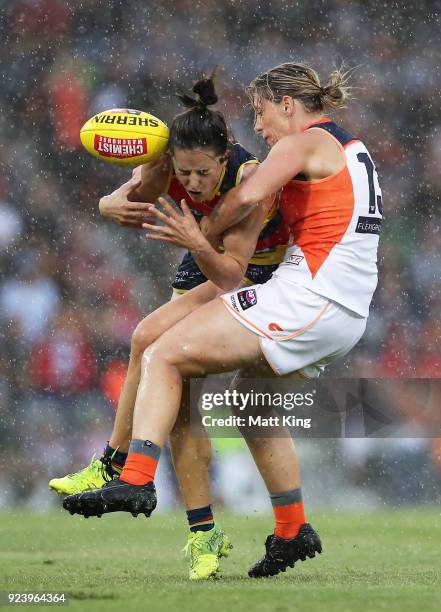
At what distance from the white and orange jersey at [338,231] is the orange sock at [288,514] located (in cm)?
93

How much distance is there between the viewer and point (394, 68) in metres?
9.60

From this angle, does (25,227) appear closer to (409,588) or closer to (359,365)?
(359,365)

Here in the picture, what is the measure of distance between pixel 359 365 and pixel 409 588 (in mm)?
4691

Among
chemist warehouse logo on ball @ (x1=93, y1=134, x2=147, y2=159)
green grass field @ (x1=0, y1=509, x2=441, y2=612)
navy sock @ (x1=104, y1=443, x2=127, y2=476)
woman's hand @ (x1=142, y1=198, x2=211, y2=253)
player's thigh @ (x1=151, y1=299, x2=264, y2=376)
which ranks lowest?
green grass field @ (x1=0, y1=509, x2=441, y2=612)

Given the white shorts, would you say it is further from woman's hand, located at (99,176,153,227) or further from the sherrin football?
the sherrin football

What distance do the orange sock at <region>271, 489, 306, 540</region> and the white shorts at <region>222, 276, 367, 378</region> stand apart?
2.53ft

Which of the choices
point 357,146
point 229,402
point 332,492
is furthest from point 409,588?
point 332,492

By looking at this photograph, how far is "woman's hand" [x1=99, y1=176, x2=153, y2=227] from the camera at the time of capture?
4.38 metres

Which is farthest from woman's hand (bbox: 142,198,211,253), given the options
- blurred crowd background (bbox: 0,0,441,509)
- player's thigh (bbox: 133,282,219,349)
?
blurred crowd background (bbox: 0,0,441,509)

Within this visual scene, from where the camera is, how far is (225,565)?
17.0 ft

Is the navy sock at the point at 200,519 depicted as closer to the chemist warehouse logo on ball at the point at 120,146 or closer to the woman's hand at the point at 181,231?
the woman's hand at the point at 181,231

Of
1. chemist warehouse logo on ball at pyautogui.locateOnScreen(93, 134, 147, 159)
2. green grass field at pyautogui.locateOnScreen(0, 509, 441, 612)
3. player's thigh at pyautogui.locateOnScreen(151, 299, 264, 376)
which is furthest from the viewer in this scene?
chemist warehouse logo on ball at pyautogui.locateOnScreen(93, 134, 147, 159)

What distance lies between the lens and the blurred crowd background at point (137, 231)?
27.2 ft

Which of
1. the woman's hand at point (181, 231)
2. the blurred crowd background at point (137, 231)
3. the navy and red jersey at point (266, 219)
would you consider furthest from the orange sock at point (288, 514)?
the blurred crowd background at point (137, 231)
